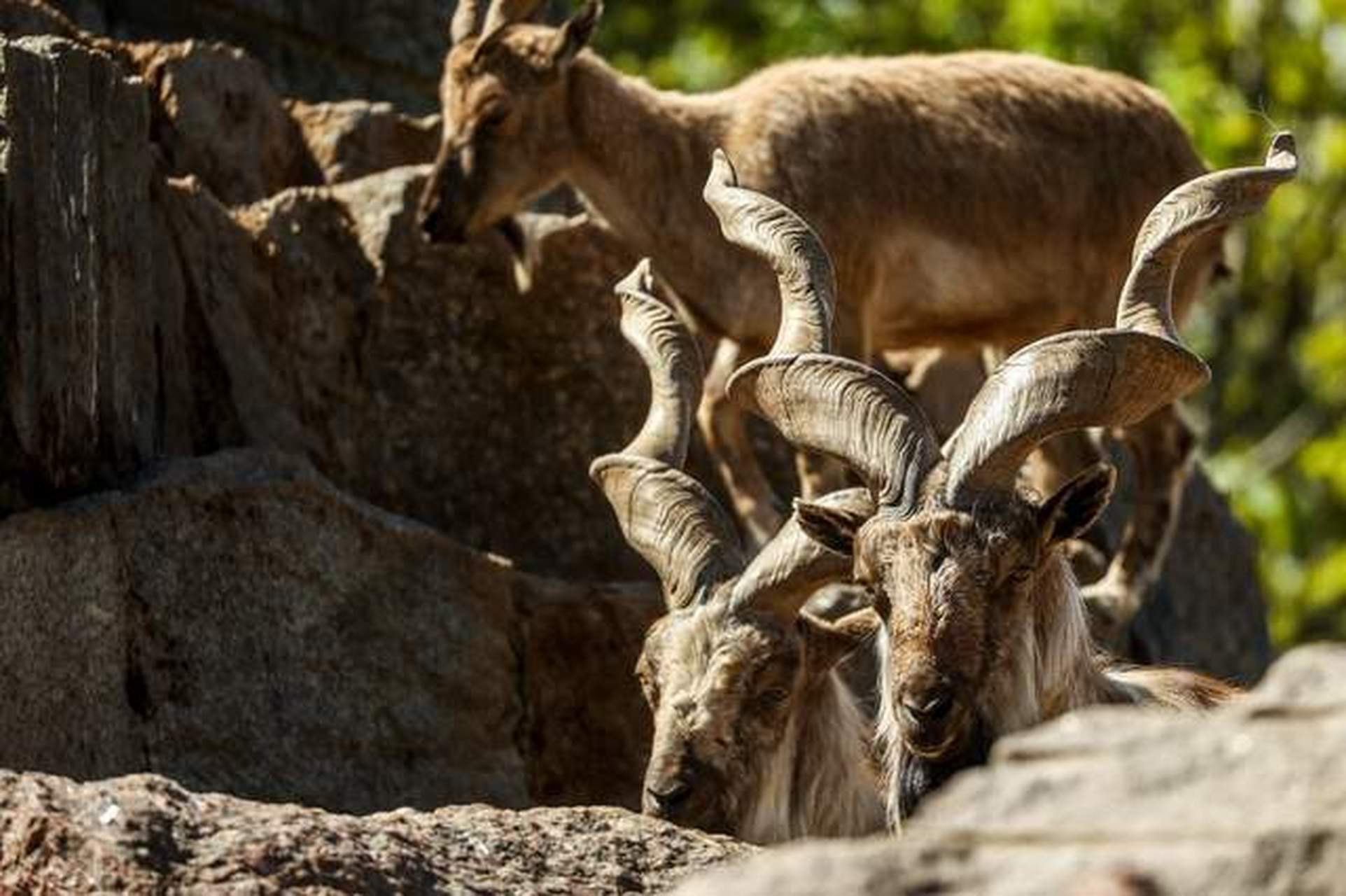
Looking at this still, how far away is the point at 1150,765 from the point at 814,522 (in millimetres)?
4517

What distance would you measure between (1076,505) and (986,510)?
0.29m

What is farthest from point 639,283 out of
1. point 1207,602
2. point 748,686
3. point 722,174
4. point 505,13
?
point 1207,602

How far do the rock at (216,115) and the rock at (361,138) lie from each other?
0.29 metres

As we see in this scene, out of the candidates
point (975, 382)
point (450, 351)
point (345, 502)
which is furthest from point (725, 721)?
point (975, 382)

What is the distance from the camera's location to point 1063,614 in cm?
944

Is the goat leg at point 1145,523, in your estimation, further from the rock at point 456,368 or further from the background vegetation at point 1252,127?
the background vegetation at point 1252,127

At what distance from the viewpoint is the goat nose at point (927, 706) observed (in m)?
8.74

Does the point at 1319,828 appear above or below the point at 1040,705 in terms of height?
above

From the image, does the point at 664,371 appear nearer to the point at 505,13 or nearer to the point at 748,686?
the point at 748,686

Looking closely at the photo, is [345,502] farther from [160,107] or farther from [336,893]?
Result: [336,893]

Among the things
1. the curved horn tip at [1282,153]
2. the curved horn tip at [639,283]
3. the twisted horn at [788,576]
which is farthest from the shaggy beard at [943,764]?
the curved horn tip at [639,283]

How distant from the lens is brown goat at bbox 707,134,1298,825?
8914mm

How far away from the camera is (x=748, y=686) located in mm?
10148

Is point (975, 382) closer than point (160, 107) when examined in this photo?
No
